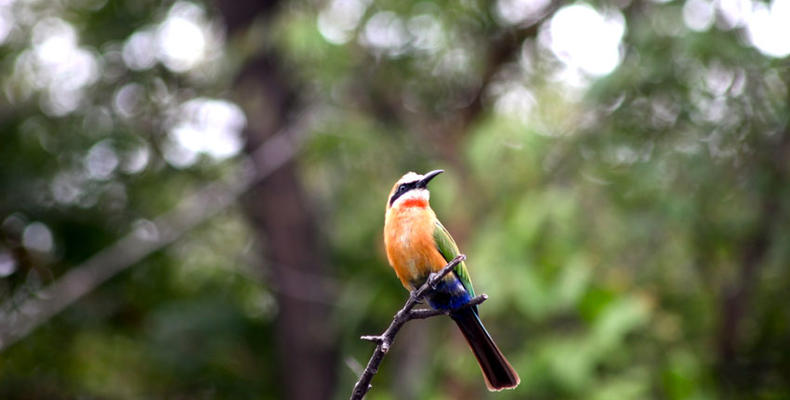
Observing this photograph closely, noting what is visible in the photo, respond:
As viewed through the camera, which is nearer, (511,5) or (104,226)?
(511,5)

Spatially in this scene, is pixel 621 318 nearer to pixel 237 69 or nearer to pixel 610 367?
pixel 610 367

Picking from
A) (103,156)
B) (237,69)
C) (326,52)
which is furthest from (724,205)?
(103,156)

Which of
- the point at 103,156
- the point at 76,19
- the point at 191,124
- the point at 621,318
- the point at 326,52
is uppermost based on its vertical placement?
the point at 76,19

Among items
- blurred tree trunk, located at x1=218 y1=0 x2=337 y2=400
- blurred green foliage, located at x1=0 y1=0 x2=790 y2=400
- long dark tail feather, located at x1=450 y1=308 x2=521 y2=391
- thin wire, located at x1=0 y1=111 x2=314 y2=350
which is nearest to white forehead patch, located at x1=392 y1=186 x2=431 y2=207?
long dark tail feather, located at x1=450 y1=308 x2=521 y2=391

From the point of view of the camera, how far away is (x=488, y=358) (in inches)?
82.8

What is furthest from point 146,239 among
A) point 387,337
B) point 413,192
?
point 387,337

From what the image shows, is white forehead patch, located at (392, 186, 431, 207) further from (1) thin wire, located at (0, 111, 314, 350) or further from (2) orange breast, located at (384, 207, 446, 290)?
(1) thin wire, located at (0, 111, 314, 350)

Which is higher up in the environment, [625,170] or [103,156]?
[103,156]

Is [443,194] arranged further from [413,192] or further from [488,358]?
[488,358]

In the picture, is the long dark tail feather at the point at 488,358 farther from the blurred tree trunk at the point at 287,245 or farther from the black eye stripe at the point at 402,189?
the blurred tree trunk at the point at 287,245

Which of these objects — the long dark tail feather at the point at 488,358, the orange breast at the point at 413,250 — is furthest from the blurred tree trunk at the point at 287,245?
the long dark tail feather at the point at 488,358

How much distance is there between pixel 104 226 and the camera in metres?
8.93

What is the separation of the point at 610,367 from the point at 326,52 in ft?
11.3

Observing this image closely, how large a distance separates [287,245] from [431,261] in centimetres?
667
